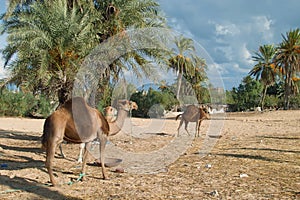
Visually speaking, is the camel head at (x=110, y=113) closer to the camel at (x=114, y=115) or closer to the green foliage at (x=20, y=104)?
the camel at (x=114, y=115)

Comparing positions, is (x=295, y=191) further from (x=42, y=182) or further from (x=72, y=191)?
(x=42, y=182)

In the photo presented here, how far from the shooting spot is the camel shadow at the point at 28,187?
5492mm

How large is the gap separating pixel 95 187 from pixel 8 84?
27.4 ft

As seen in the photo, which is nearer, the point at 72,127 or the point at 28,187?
the point at 28,187

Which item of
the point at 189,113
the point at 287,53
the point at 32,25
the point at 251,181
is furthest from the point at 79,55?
the point at 287,53

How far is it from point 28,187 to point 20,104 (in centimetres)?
2639

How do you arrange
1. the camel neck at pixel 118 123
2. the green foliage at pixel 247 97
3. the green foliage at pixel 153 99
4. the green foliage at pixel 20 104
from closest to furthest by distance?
the camel neck at pixel 118 123
the green foliage at pixel 153 99
the green foliage at pixel 20 104
the green foliage at pixel 247 97

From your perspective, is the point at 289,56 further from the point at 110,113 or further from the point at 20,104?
the point at 110,113

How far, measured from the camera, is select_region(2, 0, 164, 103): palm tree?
1092 centimetres

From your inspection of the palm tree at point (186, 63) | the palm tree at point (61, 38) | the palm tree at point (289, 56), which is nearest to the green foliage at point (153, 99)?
the palm tree at point (186, 63)

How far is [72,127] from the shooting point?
6.19 m

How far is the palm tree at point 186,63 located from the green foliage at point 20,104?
18275 mm

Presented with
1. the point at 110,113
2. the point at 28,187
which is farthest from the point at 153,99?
the point at 28,187

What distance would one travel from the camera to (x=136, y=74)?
42.3ft
